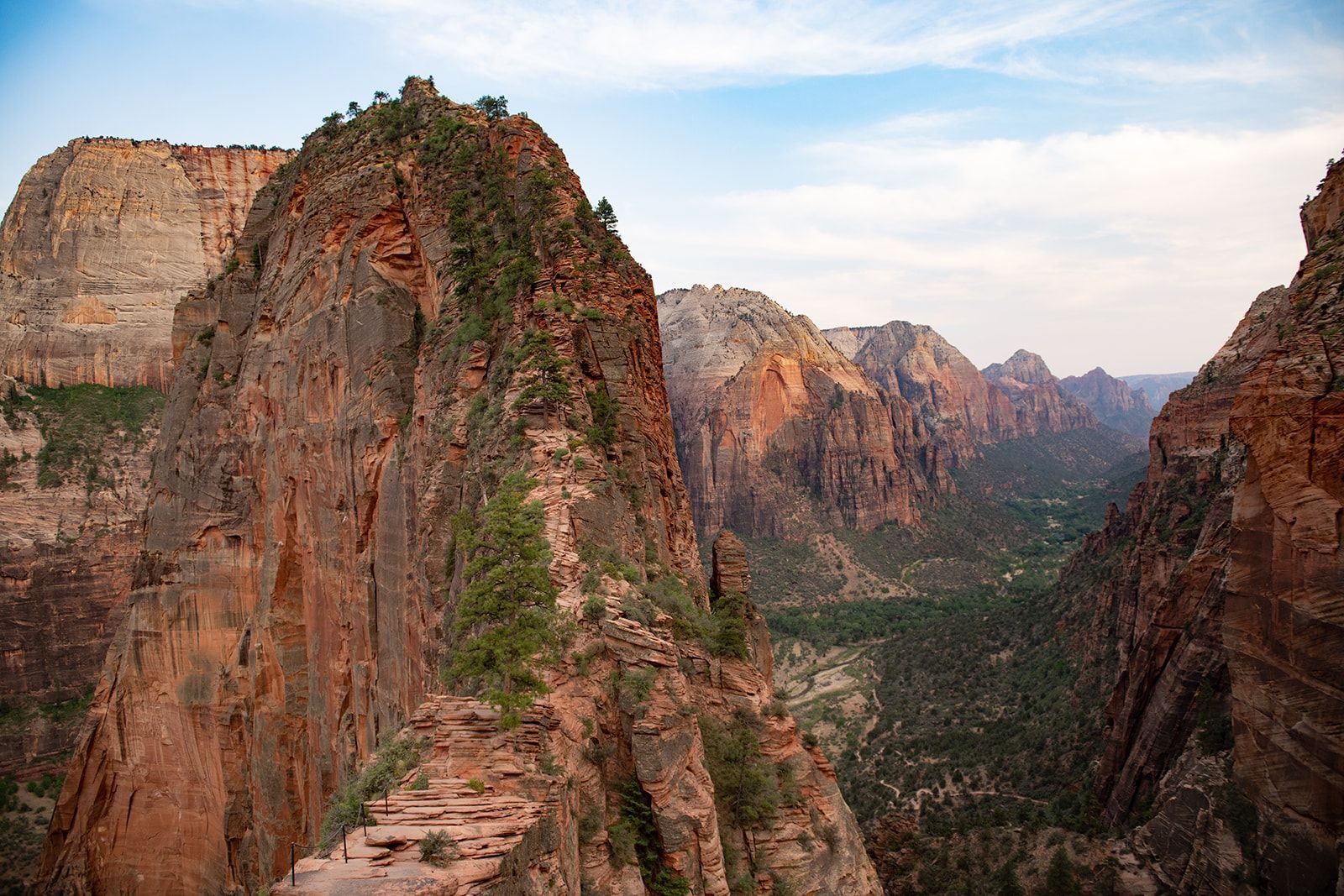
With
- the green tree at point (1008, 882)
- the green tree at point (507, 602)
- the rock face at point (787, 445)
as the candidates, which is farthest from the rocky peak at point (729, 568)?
the rock face at point (787, 445)

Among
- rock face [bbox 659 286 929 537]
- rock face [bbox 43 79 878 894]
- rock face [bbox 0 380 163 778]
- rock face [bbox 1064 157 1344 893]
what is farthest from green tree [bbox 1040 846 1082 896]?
rock face [bbox 659 286 929 537]

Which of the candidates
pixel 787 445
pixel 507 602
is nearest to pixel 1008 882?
pixel 507 602

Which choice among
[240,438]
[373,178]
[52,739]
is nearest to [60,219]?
[52,739]

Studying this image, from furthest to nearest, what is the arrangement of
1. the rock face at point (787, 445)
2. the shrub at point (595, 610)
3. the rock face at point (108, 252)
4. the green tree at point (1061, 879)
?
the rock face at point (787, 445), the rock face at point (108, 252), the green tree at point (1061, 879), the shrub at point (595, 610)

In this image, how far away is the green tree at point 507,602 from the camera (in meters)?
14.7

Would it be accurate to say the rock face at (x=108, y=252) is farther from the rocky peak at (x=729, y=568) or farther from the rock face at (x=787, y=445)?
the rock face at (x=787, y=445)

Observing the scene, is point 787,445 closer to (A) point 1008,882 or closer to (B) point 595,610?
(A) point 1008,882

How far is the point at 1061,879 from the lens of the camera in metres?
31.6

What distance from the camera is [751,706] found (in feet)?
66.1

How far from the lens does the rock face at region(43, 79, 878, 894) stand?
52.3ft

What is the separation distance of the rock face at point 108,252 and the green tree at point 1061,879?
80.8 metres

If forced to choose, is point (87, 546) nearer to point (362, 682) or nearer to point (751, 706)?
point (362, 682)

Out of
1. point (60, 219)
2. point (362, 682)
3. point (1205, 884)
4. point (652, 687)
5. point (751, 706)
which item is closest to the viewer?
point (652, 687)

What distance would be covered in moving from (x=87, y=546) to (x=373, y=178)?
58237mm
